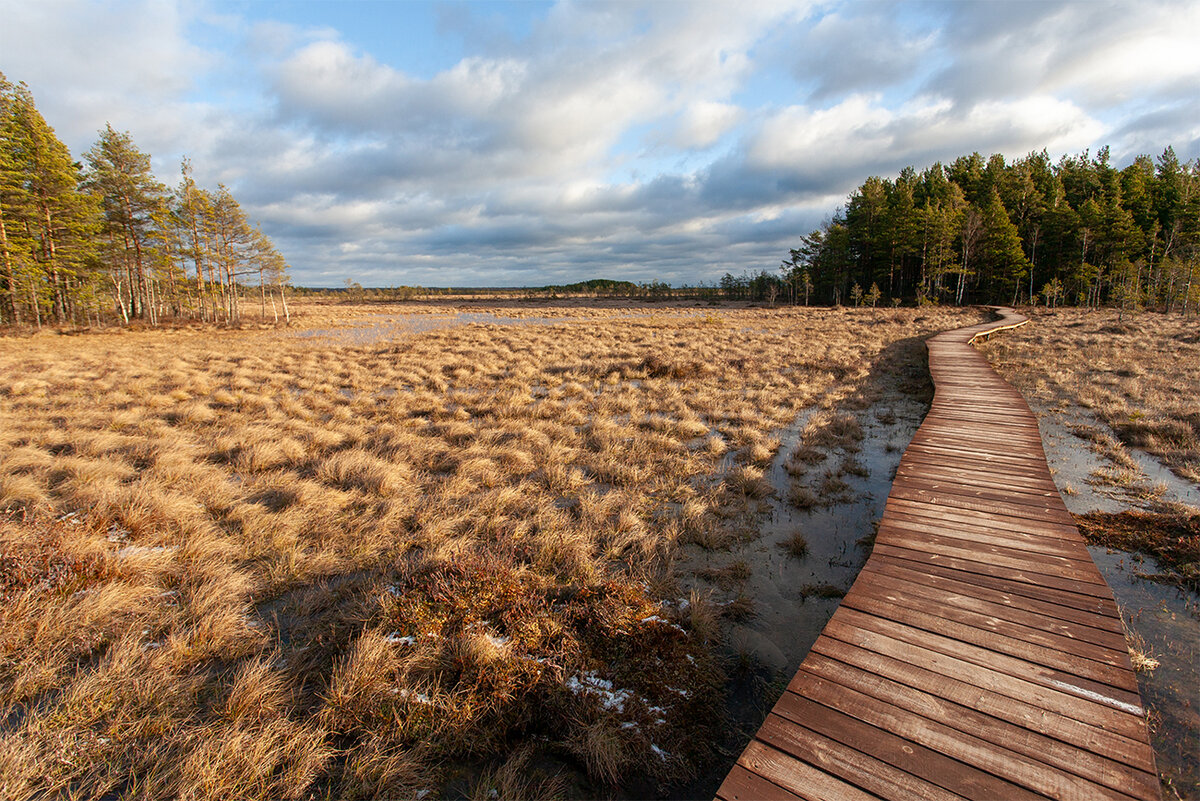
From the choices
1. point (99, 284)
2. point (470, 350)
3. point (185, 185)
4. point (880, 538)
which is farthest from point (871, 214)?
point (99, 284)

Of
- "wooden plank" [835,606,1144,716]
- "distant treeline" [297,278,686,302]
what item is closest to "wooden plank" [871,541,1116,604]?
"wooden plank" [835,606,1144,716]

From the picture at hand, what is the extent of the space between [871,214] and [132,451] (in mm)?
68311

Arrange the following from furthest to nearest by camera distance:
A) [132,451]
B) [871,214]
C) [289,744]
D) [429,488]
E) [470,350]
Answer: [871,214] < [470,350] < [132,451] < [429,488] < [289,744]

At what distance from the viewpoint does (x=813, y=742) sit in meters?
2.63

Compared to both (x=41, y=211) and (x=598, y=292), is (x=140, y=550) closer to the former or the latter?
(x=41, y=211)

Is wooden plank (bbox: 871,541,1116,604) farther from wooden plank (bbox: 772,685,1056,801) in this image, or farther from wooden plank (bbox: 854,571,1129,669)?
wooden plank (bbox: 772,685,1056,801)

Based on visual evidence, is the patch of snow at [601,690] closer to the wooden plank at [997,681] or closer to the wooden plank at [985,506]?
the wooden plank at [997,681]

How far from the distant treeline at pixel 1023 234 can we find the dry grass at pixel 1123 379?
21011 mm

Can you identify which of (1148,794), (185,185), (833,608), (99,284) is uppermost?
(185,185)

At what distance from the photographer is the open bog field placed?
116 inches

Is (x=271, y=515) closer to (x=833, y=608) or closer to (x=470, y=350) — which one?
(x=833, y=608)

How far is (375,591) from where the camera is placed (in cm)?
442

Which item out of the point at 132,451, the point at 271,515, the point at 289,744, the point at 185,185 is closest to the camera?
the point at 289,744

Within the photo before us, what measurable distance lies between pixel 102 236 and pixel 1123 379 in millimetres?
55338
